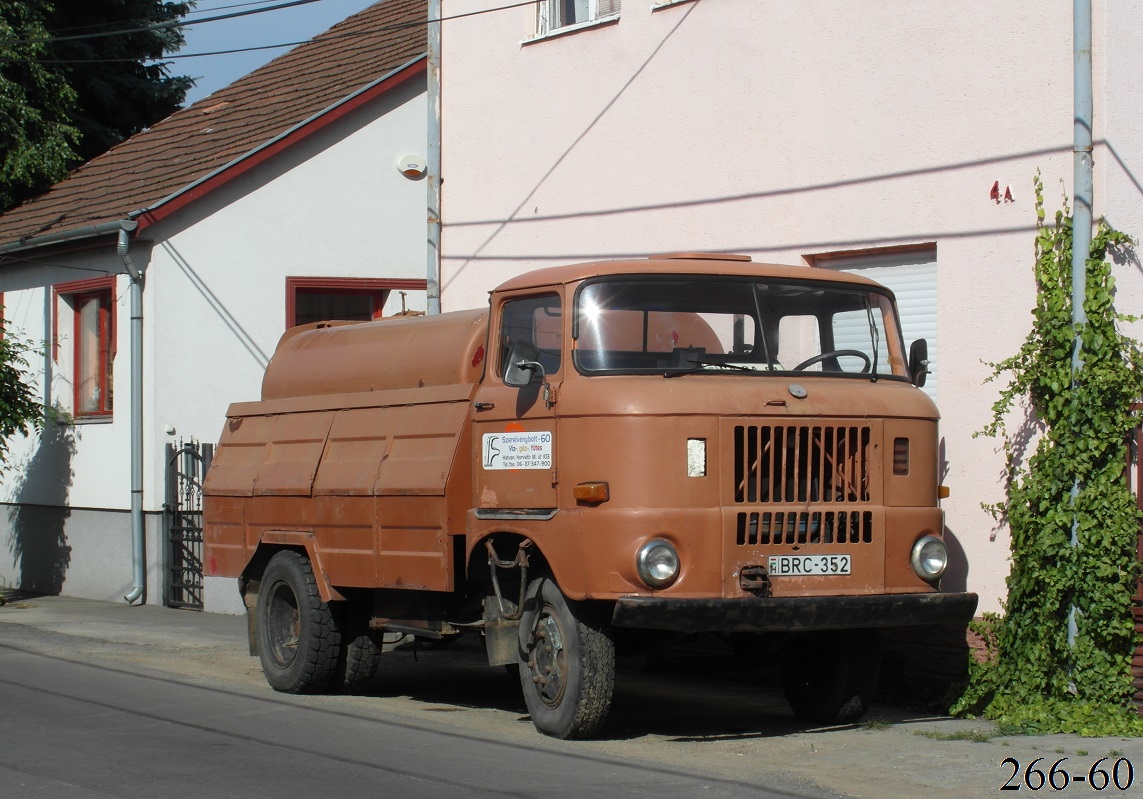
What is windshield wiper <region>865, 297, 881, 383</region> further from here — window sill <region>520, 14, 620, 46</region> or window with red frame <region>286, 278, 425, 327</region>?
window with red frame <region>286, 278, 425, 327</region>

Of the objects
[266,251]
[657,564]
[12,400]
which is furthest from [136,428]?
[657,564]

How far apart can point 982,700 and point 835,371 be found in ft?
8.47

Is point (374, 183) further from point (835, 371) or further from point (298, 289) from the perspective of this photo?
point (835, 371)

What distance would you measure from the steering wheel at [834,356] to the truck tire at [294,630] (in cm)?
388

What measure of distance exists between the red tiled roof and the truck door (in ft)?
33.2

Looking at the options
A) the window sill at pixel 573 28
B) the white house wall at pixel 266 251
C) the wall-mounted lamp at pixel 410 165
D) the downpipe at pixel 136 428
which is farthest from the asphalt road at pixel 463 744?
the wall-mounted lamp at pixel 410 165

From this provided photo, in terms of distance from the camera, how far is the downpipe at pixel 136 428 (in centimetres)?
1844

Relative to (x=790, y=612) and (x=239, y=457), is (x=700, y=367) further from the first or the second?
(x=239, y=457)

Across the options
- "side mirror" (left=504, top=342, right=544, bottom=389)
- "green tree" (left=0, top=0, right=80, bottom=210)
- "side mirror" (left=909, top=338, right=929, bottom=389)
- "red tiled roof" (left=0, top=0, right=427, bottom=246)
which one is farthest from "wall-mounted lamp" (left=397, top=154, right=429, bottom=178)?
"side mirror" (left=909, top=338, right=929, bottom=389)

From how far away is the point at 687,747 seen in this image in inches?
356

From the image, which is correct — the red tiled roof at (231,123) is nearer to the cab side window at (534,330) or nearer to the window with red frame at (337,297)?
the window with red frame at (337,297)

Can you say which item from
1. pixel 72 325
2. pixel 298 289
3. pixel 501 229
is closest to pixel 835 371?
pixel 501 229

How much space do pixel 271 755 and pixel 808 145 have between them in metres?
6.08

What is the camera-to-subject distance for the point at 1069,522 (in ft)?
32.6
